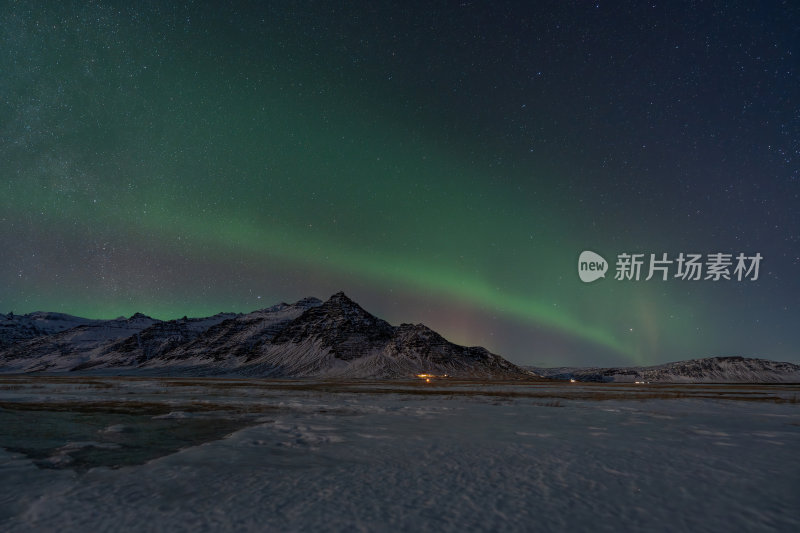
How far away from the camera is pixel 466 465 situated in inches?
445

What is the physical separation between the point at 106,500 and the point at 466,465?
7.65 metres

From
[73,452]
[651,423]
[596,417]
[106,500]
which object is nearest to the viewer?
[106,500]

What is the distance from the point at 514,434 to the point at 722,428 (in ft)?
32.5

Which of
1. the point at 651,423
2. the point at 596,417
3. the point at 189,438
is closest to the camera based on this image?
the point at 189,438

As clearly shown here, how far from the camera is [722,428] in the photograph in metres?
19.2

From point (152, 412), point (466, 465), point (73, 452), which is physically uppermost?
point (466, 465)

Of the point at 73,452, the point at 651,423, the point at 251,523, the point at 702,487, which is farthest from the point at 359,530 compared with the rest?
the point at 651,423

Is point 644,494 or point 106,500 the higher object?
point 644,494

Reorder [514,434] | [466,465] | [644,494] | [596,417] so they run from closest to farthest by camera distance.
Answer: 1. [644,494]
2. [466,465]
3. [514,434]
4. [596,417]

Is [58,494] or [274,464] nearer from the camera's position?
[58,494]

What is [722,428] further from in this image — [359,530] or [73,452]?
[73,452]

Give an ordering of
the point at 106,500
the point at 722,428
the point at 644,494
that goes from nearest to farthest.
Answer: the point at 106,500 → the point at 644,494 → the point at 722,428

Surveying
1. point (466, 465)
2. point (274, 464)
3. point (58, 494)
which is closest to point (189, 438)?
point (274, 464)

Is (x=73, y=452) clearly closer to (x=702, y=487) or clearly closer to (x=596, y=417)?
(x=702, y=487)
